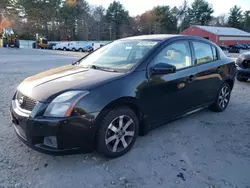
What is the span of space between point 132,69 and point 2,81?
5838 millimetres

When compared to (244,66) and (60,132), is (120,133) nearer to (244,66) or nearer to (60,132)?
(60,132)

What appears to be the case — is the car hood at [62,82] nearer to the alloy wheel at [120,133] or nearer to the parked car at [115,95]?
the parked car at [115,95]

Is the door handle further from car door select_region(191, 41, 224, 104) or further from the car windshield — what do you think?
the car windshield

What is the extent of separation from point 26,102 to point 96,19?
61538 millimetres

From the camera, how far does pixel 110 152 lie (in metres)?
2.75

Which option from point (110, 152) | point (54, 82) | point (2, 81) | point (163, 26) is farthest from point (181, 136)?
point (163, 26)

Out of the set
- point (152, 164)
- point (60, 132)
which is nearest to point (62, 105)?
point (60, 132)

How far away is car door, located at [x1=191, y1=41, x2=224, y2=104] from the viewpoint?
12.5 feet

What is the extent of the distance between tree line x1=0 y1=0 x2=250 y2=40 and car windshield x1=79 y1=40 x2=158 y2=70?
53.4 metres

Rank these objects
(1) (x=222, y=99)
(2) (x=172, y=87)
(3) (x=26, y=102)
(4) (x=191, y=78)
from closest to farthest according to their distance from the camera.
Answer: (3) (x=26, y=102), (2) (x=172, y=87), (4) (x=191, y=78), (1) (x=222, y=99)

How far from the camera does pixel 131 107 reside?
2.91 meters

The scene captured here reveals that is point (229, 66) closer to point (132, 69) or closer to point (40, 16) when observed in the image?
point (132, 69)

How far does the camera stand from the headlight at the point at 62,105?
93.8 inches

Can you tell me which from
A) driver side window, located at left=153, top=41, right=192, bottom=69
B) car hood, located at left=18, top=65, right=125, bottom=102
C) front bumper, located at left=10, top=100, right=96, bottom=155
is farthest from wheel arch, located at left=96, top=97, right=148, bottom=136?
driver side window, located at left=153, top=41, right=192, bottom=69
